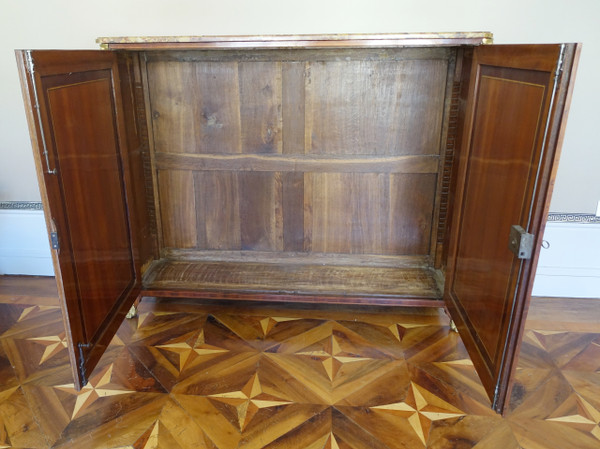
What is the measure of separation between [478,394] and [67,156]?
1.22 metres

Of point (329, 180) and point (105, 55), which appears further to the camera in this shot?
point (329, 180)

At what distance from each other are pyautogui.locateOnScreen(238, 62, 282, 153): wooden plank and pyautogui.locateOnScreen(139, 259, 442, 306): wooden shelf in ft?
1.44

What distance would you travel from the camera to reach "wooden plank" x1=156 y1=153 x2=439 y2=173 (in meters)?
1.64

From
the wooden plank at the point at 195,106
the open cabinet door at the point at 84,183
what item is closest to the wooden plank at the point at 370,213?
the wooden plank at the point at 195,106

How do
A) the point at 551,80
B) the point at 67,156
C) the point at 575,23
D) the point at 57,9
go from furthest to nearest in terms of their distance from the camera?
the point at 57,9
the point at 575,23
the point at 67,156
the point at 551,80

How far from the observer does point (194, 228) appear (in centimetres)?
179

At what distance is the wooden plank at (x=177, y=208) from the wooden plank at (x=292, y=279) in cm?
9

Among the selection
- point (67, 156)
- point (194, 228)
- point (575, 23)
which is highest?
point (575, 23)

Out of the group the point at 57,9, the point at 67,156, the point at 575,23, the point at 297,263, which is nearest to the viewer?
the point at 67,156

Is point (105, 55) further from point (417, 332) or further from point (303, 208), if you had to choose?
point (417, 332)

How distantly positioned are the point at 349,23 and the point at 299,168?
0.51m

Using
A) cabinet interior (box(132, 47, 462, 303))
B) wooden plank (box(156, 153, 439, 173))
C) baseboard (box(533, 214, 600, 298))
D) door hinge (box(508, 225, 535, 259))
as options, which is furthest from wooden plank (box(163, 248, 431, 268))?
door hinge (box(508, 225, 535, 259))

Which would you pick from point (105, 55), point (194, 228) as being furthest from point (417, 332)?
point (105, 55)

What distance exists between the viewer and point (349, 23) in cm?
161
